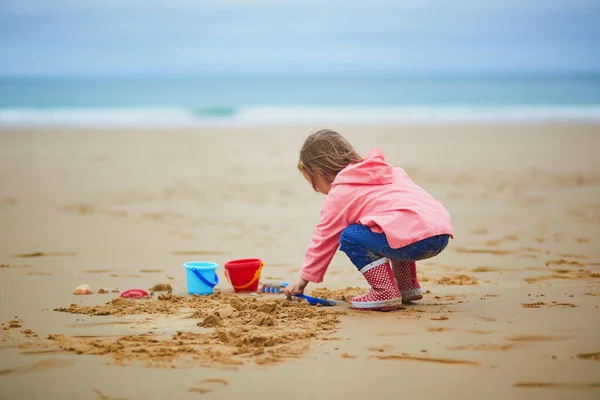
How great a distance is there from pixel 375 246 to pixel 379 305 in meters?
0.34

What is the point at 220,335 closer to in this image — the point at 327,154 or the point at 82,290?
the point at 327,154

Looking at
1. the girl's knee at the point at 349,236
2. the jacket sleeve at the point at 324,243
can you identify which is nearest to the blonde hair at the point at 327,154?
the jacket sleeve at the point at 324,243

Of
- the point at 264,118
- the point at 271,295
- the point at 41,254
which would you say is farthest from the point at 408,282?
the point at 264,118

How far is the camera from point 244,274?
4105 millimetres

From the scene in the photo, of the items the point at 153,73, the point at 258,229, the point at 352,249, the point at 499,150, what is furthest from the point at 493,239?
the point at 153,73

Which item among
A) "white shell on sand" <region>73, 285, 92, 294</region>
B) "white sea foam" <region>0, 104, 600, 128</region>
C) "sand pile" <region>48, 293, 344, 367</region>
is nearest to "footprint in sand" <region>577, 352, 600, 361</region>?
"sand pile" <region>48, 293, 344, 367</region>

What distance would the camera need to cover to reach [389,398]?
244cm

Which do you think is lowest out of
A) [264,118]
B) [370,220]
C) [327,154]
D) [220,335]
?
[220,335]

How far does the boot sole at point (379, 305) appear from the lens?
3.54 m

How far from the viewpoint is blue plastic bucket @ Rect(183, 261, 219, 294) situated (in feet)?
13.2

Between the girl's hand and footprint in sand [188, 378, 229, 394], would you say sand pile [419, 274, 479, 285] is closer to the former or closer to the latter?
the girl's hand

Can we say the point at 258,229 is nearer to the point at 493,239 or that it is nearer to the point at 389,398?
the point at 493,239

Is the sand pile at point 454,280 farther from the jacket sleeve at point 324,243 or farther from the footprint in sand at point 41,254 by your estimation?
the footprint in sand at point 41,254

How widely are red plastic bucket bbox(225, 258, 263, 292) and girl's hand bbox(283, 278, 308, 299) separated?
393 millimetres
